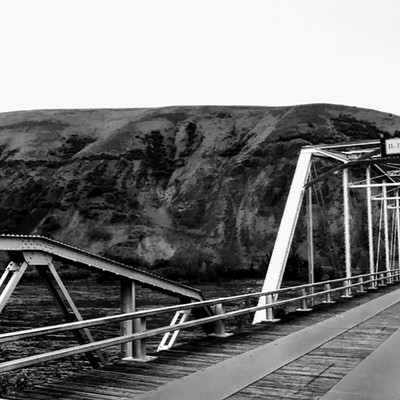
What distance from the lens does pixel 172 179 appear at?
4195 inches

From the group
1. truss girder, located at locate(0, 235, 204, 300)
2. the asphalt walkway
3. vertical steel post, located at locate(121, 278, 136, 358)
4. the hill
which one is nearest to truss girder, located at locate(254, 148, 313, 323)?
the asphalt walkway

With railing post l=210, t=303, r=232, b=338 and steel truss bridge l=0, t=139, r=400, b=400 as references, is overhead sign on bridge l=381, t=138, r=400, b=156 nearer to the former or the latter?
steel truss bridge l=0, t=139, r=400, b=400

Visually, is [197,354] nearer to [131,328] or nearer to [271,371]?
[131,328]

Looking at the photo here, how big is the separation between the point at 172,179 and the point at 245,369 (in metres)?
97.8

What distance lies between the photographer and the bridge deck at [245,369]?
295 inches

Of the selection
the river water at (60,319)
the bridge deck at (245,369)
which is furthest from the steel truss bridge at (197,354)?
the river water at (60,319)

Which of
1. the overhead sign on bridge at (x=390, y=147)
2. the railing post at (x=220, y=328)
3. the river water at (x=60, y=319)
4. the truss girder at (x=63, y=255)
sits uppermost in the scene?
the overhead sign on bridge at (x=390, y=147)

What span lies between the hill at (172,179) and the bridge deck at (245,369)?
66744 millimetres

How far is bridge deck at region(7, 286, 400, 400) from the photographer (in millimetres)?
7484

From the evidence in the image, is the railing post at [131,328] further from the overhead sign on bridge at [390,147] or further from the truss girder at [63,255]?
the overhead sign on bridge at [390,147]

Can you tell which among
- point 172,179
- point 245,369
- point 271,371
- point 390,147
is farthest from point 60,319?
point 172,179

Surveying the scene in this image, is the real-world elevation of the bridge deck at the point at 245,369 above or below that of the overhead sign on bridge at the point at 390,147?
below

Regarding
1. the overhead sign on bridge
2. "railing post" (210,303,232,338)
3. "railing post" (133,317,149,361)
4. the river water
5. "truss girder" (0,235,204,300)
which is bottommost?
the river water

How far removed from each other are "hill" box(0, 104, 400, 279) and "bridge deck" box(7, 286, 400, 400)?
66744 mm
